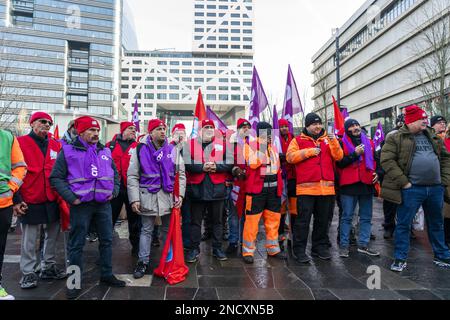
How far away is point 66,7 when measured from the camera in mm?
97125

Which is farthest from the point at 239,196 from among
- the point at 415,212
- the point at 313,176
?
the point at 415,212

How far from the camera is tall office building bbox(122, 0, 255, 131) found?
318 ft

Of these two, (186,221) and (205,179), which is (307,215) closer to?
(205,179)

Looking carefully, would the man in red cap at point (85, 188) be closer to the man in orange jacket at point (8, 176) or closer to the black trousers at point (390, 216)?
the man in orange jacket at point (8, 176)

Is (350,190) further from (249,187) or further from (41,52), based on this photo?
(41,52)

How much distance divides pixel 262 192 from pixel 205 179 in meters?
0.90

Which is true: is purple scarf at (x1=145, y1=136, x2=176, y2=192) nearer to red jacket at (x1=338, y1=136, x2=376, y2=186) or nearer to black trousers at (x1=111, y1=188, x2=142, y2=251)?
black trousers at (x1=111, y1=188, x2=142, y2=251)

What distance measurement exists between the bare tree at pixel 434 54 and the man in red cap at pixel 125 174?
17.2 metres

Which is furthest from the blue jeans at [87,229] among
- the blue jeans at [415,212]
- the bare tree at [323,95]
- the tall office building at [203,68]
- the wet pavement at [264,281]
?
the tall office building at [203,68]

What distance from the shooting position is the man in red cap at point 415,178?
175 inches
